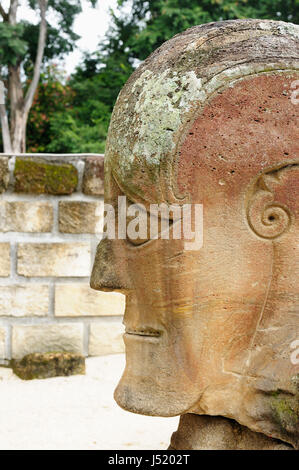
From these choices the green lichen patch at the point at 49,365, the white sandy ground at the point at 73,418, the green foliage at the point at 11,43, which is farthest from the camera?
the green foliage at the point at 11,43

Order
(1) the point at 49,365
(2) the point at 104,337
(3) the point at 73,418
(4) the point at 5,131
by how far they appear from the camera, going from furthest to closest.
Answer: (4) the point at 5,131
(2) the point at 104,337
(1) the point at 49,365
(3) the point at 73,418

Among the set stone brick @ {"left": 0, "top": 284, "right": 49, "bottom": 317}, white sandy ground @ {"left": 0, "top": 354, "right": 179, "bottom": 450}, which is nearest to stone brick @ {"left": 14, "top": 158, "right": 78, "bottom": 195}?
stone brick @ {"left": 0, "top": 284, "right": 49, "bottom": 317}

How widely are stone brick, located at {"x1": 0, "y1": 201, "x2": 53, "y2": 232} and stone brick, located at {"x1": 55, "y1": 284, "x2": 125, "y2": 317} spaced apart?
363mm

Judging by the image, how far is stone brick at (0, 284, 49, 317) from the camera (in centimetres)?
320

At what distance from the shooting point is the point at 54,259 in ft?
10.6

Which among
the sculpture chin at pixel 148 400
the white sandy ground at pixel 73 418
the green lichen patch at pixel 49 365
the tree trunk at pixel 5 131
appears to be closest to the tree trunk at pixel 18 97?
the tree trunk at pixel 5 131

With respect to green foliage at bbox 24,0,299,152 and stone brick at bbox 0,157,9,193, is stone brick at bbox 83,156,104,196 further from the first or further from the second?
green foliage at bbox 24,0,299,152

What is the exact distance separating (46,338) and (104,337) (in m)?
0.33

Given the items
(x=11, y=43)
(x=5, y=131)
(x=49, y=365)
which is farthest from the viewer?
(x=5, y=131)

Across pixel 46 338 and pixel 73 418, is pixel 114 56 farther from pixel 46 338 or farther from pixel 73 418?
pixel 73 418

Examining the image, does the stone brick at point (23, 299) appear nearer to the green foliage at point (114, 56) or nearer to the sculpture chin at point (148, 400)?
the sculpture chin at point (148, 400)

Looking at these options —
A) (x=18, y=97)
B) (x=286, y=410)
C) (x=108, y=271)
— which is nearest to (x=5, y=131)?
(x=18, y=97)

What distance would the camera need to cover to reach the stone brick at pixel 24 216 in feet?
10.5

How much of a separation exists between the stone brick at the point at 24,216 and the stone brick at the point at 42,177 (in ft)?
0.26
